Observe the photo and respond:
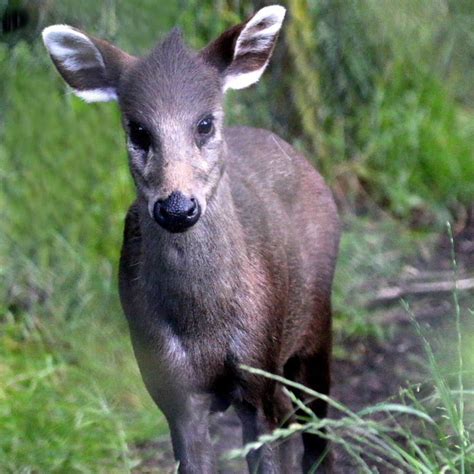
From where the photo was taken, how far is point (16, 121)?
708cm

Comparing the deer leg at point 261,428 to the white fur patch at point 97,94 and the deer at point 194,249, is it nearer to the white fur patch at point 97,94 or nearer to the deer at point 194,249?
the deer at point 194,249

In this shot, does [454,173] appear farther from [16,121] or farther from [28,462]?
[28,462]

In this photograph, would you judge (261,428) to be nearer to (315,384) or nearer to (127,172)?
(315,384)

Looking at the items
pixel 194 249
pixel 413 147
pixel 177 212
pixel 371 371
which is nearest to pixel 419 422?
pixel 371 371

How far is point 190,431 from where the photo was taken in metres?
4.60

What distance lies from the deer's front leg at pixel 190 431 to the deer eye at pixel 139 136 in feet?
3.01

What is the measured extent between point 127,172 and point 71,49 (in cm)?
243

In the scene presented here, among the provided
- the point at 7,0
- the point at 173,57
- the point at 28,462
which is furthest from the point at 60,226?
the point at 173,57

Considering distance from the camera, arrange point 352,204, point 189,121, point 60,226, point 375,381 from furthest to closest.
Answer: point 352,204 → point 60,226 → point 375,381 → point 189,121

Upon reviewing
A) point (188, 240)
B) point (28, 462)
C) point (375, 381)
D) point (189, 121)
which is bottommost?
point (375, 381)

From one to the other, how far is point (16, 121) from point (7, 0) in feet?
2.48

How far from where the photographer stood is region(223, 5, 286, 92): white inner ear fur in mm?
4719

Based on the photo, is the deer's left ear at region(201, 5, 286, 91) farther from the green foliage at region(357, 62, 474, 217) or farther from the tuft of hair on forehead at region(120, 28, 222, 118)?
the green foliage at region(357, 62, 474, 217)

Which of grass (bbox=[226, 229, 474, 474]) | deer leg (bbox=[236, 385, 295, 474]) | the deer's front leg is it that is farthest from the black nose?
deer leg (bbox=[236, 385, 295, 474])
